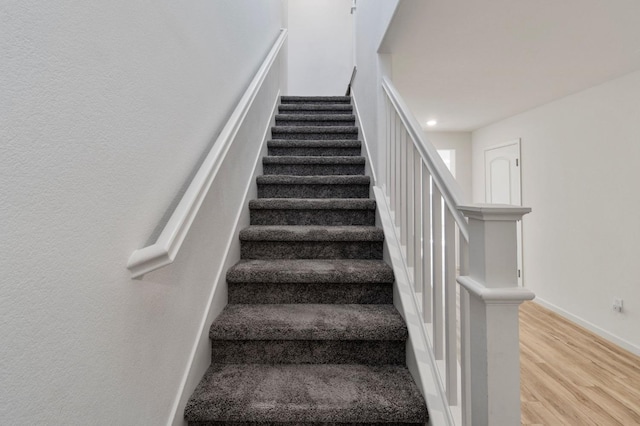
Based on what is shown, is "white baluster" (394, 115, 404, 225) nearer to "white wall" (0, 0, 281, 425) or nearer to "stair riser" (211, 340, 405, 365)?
"stair riser" (211, 340, 405, 365)

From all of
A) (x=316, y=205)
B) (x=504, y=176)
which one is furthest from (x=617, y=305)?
(x=316, y=205)

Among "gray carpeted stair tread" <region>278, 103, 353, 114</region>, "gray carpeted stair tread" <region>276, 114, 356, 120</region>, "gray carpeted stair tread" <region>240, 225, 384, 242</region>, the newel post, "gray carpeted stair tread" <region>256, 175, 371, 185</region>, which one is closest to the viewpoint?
the newel post

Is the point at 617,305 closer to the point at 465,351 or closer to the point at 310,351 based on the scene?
the point at 465,351

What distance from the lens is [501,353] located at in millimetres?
725

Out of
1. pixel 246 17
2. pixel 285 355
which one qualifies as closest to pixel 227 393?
pixel 285 355

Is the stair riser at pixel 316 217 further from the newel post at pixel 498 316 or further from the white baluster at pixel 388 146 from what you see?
the newel post at pixel 498 316

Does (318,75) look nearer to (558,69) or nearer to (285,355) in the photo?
(558,69)

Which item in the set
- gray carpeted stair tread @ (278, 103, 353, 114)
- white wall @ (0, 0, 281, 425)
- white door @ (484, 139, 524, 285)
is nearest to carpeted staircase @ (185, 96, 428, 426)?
white wall @ (0, 0, 281, 425)

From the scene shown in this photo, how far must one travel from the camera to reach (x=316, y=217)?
1.95 metres

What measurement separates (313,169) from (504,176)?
124 inches

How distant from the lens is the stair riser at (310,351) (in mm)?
1246

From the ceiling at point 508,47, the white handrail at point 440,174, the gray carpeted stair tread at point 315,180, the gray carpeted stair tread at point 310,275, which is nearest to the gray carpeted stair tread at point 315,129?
the ceiling at point 508,47

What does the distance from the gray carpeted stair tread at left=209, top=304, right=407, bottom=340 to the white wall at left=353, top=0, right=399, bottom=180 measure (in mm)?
984

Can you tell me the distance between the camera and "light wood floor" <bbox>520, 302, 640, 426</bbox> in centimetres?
171
